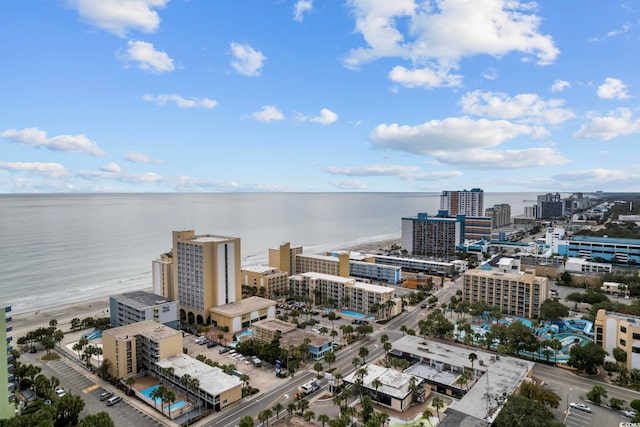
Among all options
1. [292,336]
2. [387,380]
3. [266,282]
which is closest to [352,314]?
[292,336]

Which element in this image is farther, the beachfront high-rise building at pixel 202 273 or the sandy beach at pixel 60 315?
the beachfront high-rise building at pixel 202 273

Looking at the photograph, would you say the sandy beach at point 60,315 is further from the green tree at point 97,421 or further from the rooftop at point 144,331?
the green tree at point 97,421

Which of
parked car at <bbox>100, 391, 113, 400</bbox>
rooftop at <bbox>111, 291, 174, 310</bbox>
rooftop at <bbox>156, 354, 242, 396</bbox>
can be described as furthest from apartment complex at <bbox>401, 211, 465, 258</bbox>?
parked car at <bbox>100, 391, 113, 400</bbox>

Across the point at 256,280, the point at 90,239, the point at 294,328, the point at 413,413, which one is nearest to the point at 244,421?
the point at 413,413

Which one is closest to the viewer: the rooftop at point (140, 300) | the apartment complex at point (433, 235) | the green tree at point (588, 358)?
the green tree at point (588, 358)

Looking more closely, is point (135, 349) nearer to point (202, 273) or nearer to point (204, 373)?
point (204, 373)

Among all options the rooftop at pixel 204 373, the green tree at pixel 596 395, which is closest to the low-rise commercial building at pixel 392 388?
the rooftop at pixel 204 373
